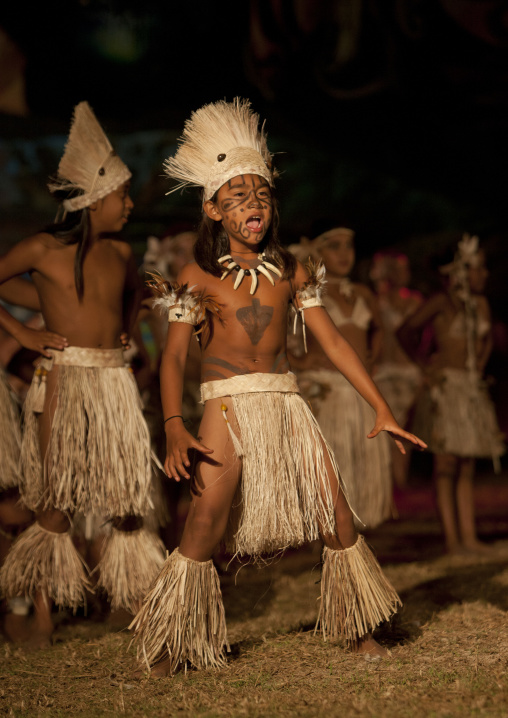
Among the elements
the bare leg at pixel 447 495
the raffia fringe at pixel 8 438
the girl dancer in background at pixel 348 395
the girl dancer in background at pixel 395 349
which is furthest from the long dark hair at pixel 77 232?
the girl dancer in background at pixel 395 349

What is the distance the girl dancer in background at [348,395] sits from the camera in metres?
4.16

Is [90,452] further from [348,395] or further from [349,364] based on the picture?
[348,395]

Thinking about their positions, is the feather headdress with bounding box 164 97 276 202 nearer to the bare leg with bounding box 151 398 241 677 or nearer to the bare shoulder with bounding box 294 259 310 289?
the bare shoulder with bounding box 294 259 310 289

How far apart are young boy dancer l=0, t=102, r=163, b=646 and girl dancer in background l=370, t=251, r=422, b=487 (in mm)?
3398

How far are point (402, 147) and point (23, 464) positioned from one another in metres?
5.83

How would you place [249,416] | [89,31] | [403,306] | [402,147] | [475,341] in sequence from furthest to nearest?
[402,147] → [403,306] → [89,31] → [475,341] → [249,416]

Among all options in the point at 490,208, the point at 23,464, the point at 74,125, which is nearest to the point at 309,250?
Result: the point at 74,125

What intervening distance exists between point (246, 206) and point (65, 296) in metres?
0.85

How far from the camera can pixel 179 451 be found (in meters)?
2.34

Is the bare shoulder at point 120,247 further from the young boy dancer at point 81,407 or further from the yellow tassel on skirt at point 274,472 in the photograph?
the yellow tassel on skirt at point 274,472

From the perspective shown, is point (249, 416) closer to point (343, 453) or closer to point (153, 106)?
point (343, 453)

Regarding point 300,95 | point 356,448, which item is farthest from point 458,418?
point 300,95

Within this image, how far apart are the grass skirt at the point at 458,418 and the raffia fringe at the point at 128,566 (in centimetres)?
200

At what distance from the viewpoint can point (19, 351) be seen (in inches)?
144
